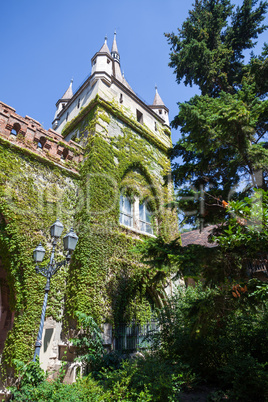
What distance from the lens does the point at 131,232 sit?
10.1 m

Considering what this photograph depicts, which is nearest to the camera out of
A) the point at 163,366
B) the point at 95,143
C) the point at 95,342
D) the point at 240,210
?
the point at 240,210

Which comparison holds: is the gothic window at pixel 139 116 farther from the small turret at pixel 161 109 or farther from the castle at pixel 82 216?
the small turret at pixel 161 109

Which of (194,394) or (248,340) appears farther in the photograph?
(248,340)

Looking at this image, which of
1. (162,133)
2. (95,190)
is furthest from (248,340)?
(162,133)

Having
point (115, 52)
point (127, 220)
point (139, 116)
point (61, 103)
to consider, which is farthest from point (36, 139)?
point (115, 52)

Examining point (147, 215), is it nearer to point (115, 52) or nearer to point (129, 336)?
point (129, 336)

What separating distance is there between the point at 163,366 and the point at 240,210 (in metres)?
3.77

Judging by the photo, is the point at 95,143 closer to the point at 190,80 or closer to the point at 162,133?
the point at 190,80

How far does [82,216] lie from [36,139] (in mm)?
3304

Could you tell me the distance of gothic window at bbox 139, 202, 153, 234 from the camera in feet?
37.0

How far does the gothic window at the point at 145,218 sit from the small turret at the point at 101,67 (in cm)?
647

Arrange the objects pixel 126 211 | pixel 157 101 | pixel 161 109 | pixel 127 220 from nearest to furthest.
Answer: pixel 127 220 → pixel 126 211 → pixel 161 109 → pixel 157 101

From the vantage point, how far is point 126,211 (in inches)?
419

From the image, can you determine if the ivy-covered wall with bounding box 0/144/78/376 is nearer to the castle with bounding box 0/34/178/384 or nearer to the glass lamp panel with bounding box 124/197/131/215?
the castle with bounding box 0/34/178/384
